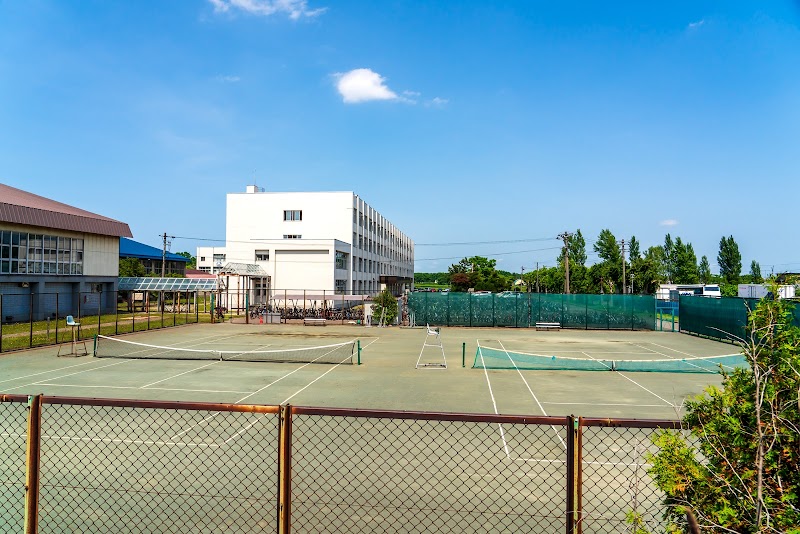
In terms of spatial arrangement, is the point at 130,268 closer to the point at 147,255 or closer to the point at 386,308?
the point at 147,255

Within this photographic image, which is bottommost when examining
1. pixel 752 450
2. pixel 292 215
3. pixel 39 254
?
pixel 752 450

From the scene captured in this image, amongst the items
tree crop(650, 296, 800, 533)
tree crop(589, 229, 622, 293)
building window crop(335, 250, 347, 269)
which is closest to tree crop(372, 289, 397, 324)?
building window crop(335, 250, 347, 269)

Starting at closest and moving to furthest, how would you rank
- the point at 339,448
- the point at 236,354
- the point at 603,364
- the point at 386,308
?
1. the point at 339,448
2. the point at 603,364
3. the point at 236,354
4. the point at 386,308

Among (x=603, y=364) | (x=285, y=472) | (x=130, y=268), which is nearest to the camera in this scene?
(x=285, y=472)

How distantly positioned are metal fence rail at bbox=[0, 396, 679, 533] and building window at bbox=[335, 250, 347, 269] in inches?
1872

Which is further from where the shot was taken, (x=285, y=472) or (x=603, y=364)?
(x=603, y=364)

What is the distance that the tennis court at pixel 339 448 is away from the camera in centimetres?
687

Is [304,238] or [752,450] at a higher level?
[304,238]

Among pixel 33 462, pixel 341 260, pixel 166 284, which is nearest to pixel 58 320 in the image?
pixel 166 284

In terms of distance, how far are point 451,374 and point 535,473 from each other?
10683mm

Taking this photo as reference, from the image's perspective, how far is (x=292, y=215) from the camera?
64312 mm

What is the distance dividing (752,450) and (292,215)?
208 feet

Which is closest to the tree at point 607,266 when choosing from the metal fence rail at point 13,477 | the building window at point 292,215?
the building window at point 292,215

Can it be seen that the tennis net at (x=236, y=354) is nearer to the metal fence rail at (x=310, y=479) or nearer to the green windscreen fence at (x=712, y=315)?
the metal fence rail at (x=310, y=479)
